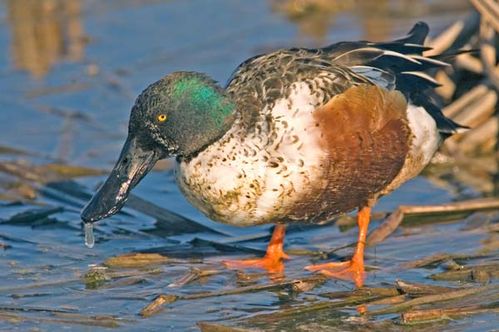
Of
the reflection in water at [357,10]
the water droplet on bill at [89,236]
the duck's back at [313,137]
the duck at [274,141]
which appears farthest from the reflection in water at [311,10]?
the water droplet on bill at [89,236]

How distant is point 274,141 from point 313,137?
18cm

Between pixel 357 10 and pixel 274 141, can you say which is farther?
pixel 357 10

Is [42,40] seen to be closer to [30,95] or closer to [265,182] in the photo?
[30,95]

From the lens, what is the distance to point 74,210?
21.2 feet

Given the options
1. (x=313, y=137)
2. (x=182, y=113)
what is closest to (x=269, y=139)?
(x=313, y=137)

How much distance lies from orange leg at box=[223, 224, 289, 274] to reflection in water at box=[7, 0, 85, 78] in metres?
3.69

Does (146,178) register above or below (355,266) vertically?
above

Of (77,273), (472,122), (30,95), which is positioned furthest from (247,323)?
(30,95)

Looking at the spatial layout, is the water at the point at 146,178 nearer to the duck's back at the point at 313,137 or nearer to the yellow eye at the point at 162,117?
the duck's back at the point at 313,137

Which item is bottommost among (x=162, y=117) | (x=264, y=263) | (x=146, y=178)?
(x=264, y=263)

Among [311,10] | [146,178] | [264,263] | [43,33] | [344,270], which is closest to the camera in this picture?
[344,270]

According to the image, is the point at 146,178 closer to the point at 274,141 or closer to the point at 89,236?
the point at 89,236

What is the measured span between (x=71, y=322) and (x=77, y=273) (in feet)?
2.28

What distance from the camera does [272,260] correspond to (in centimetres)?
565
